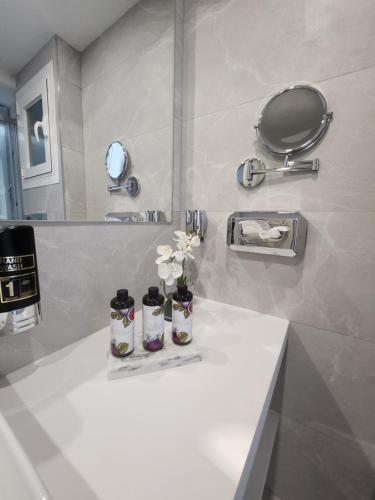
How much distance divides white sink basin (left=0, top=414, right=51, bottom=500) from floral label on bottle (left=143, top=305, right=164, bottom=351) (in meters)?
0.33

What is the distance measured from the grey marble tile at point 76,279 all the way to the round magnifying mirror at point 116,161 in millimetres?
199

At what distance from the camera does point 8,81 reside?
477 millimetres

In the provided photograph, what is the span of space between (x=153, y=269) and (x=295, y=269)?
0.58 metres

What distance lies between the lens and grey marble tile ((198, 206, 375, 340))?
673 millimetres

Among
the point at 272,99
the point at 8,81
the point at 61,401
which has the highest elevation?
the point at 272,99

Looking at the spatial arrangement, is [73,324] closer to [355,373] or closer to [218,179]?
[218,179]

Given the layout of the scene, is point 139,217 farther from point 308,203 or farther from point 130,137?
point 308,203

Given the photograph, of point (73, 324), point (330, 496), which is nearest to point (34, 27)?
point (73, 324)

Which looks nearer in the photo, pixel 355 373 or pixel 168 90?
pixel 355 373

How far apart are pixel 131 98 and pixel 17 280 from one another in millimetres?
798

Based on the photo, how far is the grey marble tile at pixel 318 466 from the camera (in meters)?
0.74

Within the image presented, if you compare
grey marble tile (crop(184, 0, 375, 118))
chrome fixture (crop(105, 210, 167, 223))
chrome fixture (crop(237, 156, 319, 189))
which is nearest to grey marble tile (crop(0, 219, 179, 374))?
chrome fixture (crop(105, 210, 167, 223))

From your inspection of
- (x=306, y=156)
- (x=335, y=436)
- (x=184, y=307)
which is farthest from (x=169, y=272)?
(x=335, y=436)

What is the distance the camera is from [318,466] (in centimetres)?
81
